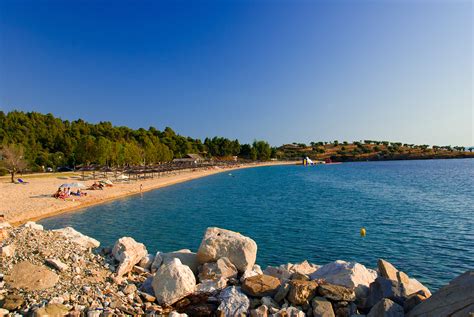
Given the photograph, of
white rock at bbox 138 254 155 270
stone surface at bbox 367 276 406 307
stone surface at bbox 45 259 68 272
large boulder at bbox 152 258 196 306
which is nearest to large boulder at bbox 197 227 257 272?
large boulder at bbox 152 258 196 306

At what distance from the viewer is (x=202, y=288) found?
912cm

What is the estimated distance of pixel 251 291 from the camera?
28.8 ft

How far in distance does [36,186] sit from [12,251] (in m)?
37.9

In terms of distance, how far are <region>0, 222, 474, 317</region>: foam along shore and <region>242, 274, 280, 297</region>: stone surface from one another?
3 cm

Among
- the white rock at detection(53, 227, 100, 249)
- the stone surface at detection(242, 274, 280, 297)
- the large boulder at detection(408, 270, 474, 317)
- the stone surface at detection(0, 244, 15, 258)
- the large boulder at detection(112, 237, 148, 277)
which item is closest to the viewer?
the large boulder at detection(408, 270, 474, 317)

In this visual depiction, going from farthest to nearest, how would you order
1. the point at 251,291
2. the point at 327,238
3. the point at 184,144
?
the point at 184,144 → the point at 327,238 → the point at 251,291

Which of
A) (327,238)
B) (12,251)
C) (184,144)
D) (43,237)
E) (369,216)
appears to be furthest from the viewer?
(184,144)

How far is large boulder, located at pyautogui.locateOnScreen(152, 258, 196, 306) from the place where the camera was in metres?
8.56

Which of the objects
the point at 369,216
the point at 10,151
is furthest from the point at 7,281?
the point at 10,151

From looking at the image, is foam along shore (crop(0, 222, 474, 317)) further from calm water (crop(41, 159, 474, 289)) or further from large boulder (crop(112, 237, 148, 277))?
calm water (crop(41, 159, 474, 289))

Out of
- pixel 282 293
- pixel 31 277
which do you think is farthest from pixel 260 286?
pixel 31 277

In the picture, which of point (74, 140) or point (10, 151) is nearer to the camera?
point (10, 151)

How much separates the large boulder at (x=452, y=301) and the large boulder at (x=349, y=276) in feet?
5.93

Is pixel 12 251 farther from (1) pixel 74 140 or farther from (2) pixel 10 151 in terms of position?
(1) pixel 74 140
